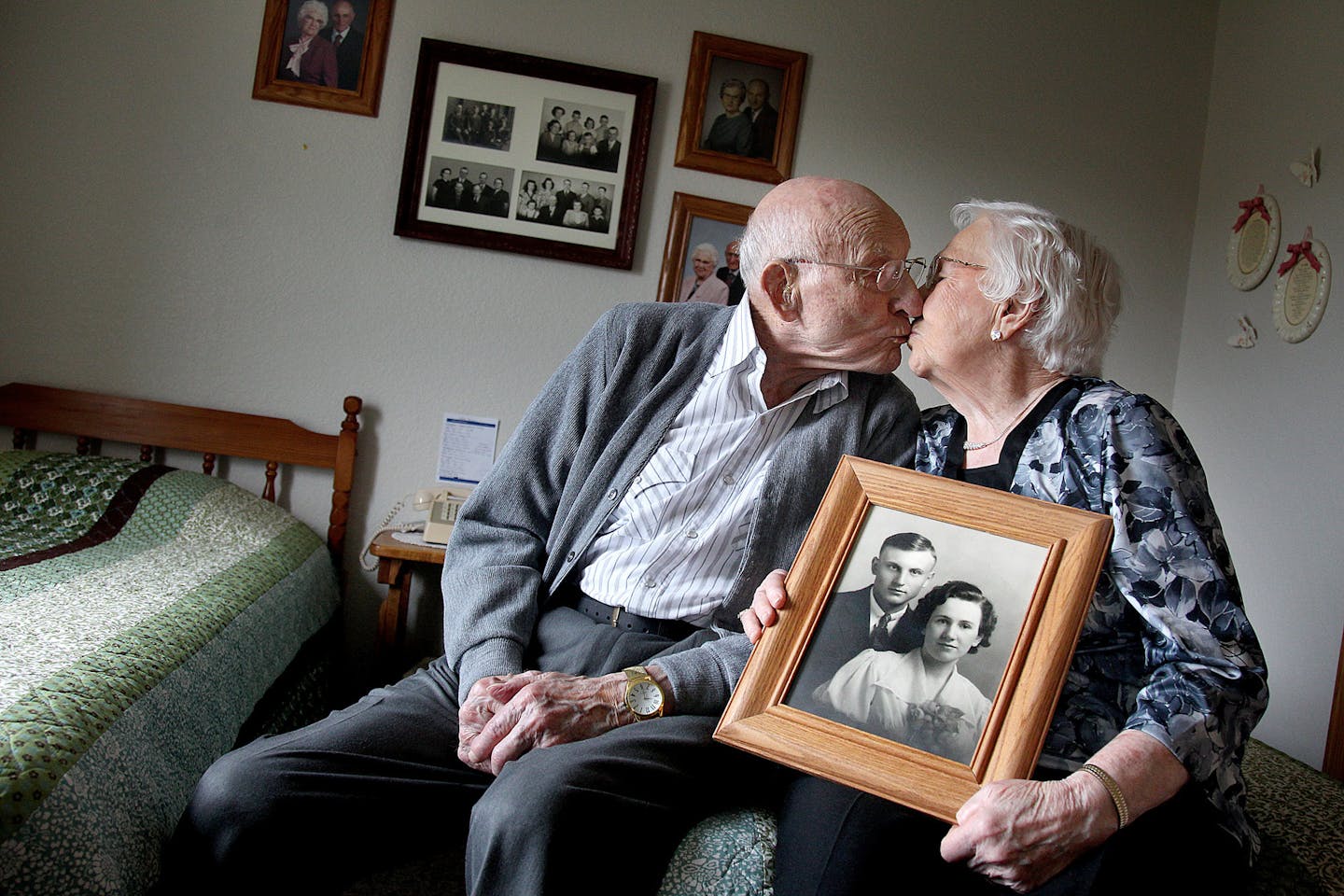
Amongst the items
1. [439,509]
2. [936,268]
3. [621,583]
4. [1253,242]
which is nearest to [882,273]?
[936,268]

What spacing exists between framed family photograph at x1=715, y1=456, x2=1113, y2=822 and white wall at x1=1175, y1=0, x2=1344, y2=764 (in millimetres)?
1697

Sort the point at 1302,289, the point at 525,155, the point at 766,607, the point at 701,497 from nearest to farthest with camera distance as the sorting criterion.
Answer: the point at 766,607
the point at 701,497
the point at 1302,289
the point at 525,155

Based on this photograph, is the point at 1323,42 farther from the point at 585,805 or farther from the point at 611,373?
the point at 585,805

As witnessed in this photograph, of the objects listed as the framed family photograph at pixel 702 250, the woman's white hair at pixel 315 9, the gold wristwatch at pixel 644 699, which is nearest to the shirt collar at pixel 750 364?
the gold wristwatch at pixel 644 699

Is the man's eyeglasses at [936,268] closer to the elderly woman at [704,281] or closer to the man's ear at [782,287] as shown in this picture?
the man's ear at [782,287]

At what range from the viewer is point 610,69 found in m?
3.04

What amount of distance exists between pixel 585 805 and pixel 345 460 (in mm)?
1991

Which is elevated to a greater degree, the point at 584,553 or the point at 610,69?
the point at 610,69

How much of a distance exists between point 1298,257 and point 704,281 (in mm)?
1648

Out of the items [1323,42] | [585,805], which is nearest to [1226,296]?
[1323,42]

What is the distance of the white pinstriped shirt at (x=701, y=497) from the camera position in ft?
5.30

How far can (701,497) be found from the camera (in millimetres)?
1660

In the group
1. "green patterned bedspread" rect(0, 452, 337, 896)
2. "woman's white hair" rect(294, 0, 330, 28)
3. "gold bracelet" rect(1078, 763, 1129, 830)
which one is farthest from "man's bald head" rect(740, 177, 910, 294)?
"woman's white hair" rect(294, 0, 330, 28)

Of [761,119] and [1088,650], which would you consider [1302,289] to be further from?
[1088,650]
